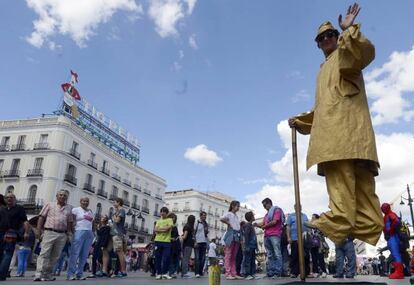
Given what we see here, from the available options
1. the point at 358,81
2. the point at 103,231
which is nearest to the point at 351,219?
the point at 358,81

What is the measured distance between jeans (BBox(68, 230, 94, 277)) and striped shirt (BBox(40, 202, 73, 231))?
0.79m

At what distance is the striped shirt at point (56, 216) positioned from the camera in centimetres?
723

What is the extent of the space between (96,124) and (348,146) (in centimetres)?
5031

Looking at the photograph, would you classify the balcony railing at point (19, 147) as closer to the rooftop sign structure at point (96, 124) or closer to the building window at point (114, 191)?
the rooftop sign structure at point (96, 124)

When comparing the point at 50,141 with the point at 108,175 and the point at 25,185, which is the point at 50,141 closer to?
the point at 25,185

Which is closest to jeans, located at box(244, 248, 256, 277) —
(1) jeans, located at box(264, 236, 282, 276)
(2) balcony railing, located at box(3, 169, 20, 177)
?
(1) jeans, located at box(264, 236, 282, 276)

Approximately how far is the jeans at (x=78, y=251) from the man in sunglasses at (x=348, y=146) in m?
5.99

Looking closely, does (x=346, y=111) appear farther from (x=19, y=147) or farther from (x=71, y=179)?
(x=19, y=147)

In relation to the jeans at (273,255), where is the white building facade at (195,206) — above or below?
above

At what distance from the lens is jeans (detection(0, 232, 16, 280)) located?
685 centimetres

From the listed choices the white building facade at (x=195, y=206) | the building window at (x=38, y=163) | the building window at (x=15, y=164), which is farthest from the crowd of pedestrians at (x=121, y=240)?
the white building facade at (x=195, y=206)

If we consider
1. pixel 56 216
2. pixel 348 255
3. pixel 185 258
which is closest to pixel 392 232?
pixel 348 255

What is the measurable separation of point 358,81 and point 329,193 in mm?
1226

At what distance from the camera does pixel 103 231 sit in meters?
9.71
